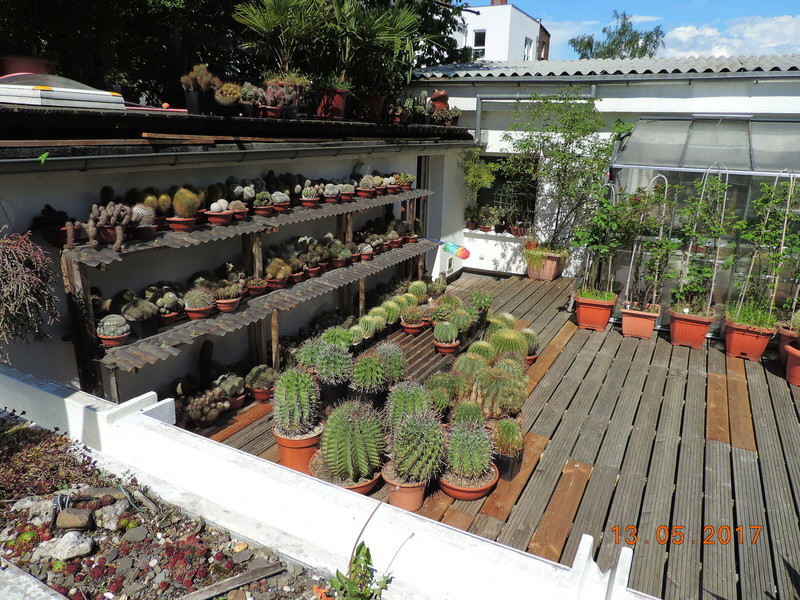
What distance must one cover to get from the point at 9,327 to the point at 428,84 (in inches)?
357

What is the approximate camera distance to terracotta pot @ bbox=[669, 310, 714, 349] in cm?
693

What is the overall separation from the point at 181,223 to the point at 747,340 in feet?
21.8

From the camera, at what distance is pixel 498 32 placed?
85.8 ft

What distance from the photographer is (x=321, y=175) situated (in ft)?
22.5

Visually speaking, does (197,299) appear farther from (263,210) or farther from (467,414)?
(467,414)

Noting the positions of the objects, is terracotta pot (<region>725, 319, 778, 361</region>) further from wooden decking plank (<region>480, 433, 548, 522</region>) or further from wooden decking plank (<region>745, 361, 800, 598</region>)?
wooden decking plank (<region>480, 433, 548, 522</region>)

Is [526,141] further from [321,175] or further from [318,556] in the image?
[318,556]

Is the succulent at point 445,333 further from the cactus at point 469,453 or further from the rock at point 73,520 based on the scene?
the rock at point 73,520

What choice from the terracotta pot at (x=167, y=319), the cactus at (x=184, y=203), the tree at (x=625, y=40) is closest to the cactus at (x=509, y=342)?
the terracotta pot at (x=167, y=319)

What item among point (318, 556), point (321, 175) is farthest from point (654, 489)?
point (321, 175)

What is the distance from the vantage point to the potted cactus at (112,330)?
4008 millimetres

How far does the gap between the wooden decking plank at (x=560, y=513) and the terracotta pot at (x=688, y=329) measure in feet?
11.5

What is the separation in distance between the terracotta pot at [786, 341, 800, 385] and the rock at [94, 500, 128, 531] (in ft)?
22.1

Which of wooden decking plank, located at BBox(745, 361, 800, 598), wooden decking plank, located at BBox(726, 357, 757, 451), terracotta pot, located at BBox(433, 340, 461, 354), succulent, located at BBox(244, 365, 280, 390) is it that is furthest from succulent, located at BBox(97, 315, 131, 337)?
wooden decking plank, located at BBox(726, 357, 757, 451)
